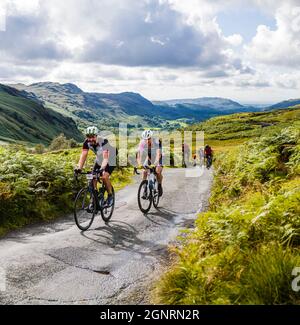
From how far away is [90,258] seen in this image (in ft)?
29.7

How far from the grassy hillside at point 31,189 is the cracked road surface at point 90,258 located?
0.71 meters

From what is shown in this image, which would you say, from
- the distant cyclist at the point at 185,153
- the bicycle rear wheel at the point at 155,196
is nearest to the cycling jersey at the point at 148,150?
the bicycle rear wheel at the point at 155,196

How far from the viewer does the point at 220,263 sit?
6336mm

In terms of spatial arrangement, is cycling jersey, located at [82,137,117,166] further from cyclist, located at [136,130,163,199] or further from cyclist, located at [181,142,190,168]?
cyclist, located at [181,142,190,168]

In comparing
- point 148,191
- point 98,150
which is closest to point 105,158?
point 98,150

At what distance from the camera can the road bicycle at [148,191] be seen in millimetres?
14664

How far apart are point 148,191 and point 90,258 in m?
6.35

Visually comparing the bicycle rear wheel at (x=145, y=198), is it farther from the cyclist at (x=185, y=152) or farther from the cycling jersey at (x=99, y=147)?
the cyclist at (x=185, y=152)

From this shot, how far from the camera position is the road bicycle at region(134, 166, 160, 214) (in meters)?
14.7

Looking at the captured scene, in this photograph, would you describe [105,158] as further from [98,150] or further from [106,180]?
[106,180]

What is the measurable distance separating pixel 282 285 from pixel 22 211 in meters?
9.61

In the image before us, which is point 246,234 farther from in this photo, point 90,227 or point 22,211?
point 22,211
